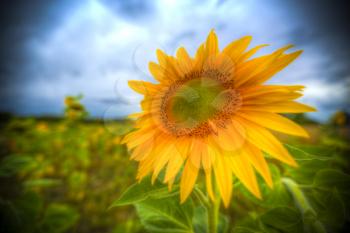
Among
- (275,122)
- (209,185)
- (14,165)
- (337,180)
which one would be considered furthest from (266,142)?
(14,165)

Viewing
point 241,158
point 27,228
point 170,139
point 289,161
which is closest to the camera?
point 289,161

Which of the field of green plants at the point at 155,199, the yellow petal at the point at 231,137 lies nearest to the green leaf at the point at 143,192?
the field of green plants at the point at 155,199

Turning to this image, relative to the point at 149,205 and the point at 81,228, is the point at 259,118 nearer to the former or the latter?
the point at 149,205

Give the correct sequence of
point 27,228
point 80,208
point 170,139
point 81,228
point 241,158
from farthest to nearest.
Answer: point 80,208, point 81,228, point 27,228, point 170,139, point 241,158

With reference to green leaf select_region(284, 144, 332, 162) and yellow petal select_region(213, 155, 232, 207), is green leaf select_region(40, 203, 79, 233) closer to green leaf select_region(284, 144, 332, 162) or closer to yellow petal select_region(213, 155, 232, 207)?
yellow petal select_region(213, 155, 232, 207)

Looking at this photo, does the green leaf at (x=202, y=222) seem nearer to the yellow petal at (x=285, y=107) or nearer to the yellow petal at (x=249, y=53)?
the yellow petal at (x=285, y=107)

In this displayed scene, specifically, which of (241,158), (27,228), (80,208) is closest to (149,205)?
(241,158)
